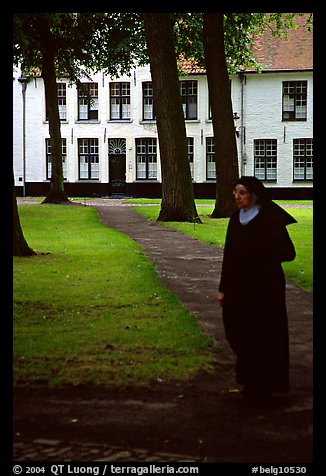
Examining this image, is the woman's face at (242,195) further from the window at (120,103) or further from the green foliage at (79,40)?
the window at (120,103)

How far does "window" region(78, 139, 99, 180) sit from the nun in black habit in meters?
31.8

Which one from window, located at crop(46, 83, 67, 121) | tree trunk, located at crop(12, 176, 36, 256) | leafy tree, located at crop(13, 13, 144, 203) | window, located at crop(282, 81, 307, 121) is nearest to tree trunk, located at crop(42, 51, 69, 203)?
leafy tree, located at crop(13, 13, 144, 203)

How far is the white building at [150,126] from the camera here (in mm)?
35219

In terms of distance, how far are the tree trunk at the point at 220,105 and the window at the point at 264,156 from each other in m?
12.7

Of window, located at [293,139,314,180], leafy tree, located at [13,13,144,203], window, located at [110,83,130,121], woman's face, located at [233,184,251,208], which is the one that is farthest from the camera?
window, located at [110,83,130,121]

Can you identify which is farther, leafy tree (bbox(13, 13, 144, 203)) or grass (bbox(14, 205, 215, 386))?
leafy tree (bbox(13, 13, 144, 203))

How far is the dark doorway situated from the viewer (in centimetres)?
4042

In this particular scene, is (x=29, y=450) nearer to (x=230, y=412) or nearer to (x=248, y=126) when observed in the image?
(x=230, y=412)

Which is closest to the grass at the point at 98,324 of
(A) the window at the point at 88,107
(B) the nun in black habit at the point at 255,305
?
(B) the nun in black habit at the point at 255,305

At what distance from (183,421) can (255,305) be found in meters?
1.17

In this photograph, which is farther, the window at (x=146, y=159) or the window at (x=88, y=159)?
the window at (x=146, y=159)

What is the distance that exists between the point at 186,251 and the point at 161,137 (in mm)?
8756

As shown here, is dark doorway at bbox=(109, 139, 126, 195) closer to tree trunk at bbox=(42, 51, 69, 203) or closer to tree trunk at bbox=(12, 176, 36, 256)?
tree trunk at bbox=(42, 51, 69, 203)

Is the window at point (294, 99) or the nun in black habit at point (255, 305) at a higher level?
the window at point (294, 99)
